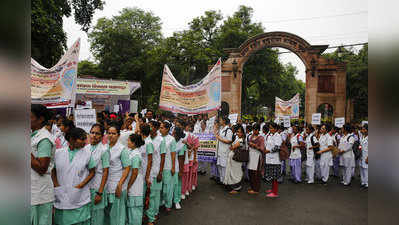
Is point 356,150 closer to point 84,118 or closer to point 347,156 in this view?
point 347,156

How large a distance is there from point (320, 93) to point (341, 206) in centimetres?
1555

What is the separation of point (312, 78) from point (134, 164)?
18.8m

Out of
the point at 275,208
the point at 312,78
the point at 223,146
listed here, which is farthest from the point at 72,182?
the point at 312,78

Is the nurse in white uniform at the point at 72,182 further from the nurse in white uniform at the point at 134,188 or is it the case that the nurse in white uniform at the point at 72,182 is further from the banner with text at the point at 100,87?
the banner with text at the point at 100,87

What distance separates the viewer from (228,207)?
5.23 m

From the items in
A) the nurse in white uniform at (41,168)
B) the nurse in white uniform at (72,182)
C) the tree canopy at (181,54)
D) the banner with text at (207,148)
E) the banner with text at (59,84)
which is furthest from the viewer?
the tree canopy at (181,54)

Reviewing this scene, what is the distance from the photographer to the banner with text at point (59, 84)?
3.71 metres

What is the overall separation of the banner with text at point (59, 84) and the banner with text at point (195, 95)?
3214 millimetres

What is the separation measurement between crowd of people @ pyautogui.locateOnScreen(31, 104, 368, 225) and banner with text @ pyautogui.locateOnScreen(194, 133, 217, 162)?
15 centimetres

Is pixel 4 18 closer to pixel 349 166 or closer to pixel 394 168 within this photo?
pixel 394 168

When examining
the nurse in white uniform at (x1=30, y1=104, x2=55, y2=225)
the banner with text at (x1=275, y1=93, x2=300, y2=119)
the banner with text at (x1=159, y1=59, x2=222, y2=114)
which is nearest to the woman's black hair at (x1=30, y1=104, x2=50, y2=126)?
the nurse in white uniform at (x1=30, y1=104, x2=55, y2=225)

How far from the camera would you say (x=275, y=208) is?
5.24 m

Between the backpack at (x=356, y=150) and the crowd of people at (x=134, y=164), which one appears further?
the backpack at (x=356, y=150)

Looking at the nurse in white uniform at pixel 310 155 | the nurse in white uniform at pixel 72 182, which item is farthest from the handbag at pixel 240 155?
the nurse in white uniform at pixel 72 182
